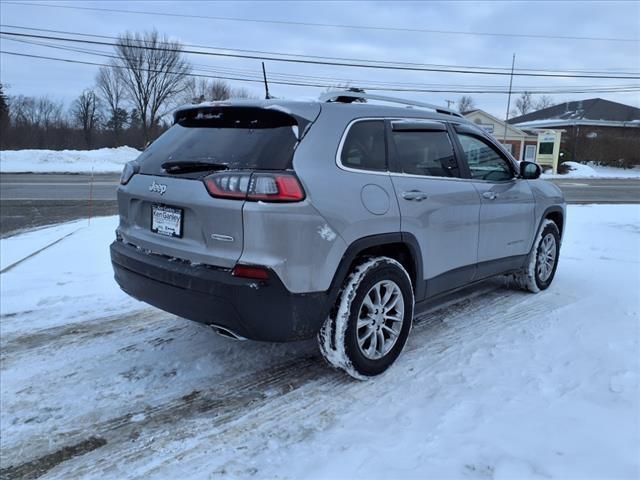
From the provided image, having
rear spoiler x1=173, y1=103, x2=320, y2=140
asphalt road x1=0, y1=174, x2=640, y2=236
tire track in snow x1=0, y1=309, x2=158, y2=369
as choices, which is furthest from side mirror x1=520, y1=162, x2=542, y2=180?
asphalt road x1=0, y1=174, x2=640, y2=236

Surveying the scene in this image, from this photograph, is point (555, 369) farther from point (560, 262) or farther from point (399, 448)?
point (560, 262)

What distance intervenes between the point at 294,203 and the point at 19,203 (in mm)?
13834

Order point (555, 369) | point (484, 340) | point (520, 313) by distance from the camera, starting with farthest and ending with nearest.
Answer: point (520, 313) < point (484, 340) < point (555, 369)

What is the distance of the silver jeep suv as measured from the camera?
9.49 feet

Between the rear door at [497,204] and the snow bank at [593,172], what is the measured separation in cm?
3318

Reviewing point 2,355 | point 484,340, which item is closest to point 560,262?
point 484,340

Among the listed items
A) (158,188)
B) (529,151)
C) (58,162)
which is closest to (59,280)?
(158,188)

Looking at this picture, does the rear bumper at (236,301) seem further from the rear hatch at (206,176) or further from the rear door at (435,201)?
the rear door at (435,201)

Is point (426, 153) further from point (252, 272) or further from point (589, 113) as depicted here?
point (589, 113)

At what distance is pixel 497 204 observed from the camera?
4.58 metres

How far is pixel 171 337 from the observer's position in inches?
169

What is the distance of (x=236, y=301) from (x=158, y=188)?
0.97m

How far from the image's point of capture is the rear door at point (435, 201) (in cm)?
362

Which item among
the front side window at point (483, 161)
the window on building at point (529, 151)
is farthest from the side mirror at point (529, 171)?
the window on building at point (529, 151)
